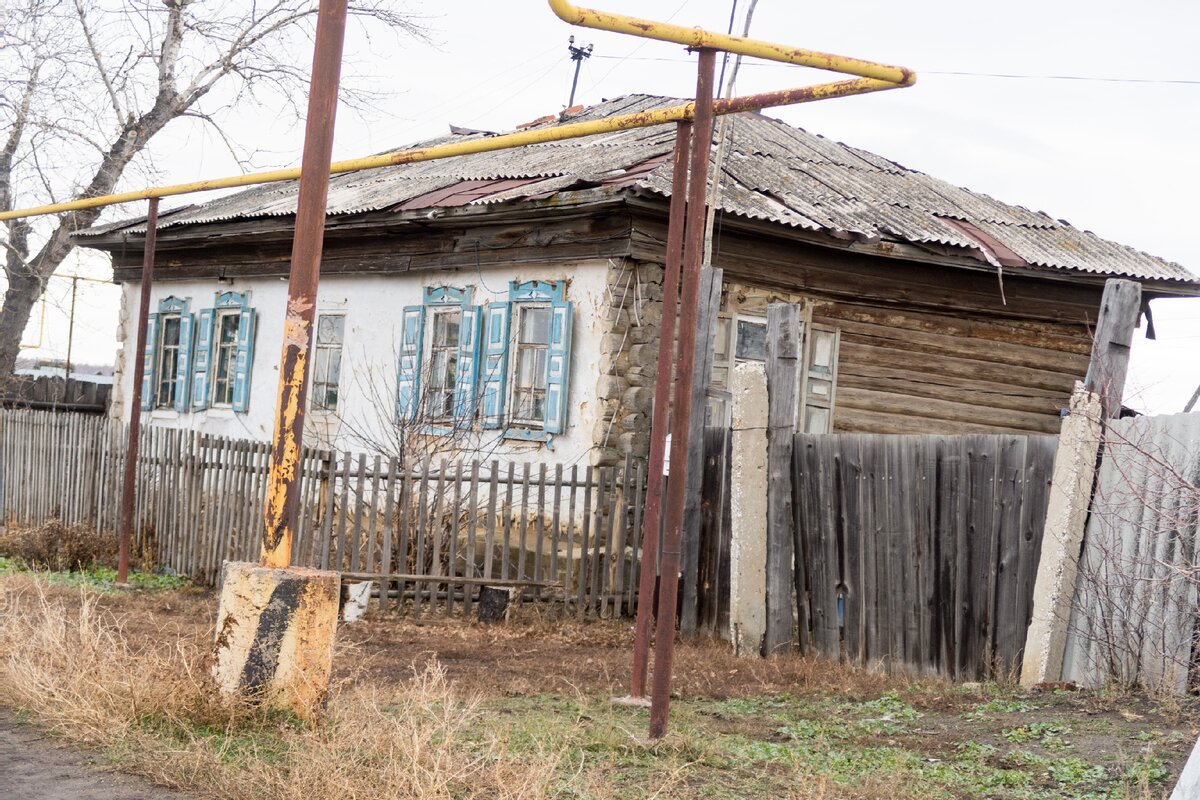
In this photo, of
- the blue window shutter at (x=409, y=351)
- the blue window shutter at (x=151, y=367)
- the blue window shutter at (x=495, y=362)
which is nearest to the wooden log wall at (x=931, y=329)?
the blue window shutter at (x=495, y=362)

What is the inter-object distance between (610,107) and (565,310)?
6.30m

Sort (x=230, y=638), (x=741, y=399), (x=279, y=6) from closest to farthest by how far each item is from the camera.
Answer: (x=230, y=638)
(x=741, y=399)
(x=279, y=6)

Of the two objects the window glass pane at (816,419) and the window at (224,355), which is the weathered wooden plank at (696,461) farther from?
the window at (224,355)

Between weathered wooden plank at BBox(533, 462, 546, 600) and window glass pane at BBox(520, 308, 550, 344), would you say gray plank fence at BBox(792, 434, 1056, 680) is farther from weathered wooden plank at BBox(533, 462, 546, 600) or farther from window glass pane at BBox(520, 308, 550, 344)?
window glass pane at BBox(520, 308, 550, 344)

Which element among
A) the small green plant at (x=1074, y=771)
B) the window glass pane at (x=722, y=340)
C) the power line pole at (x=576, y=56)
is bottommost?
the small green plant at (x=1074, y=771)

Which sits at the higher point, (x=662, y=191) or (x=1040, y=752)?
(x=662, y=191)

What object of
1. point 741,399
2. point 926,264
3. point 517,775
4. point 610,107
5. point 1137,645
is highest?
point 610,107

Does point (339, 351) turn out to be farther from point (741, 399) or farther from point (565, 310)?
point (741, 399)

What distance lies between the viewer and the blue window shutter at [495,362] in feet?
40.8

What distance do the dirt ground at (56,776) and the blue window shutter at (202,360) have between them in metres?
11.3

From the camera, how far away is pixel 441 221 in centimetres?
1267

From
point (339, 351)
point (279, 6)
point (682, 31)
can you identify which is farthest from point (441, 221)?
point (279, 6)

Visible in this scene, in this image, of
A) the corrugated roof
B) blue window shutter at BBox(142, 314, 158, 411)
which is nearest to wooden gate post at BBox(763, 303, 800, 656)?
the corrugated roof

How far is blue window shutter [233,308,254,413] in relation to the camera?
15.9m
